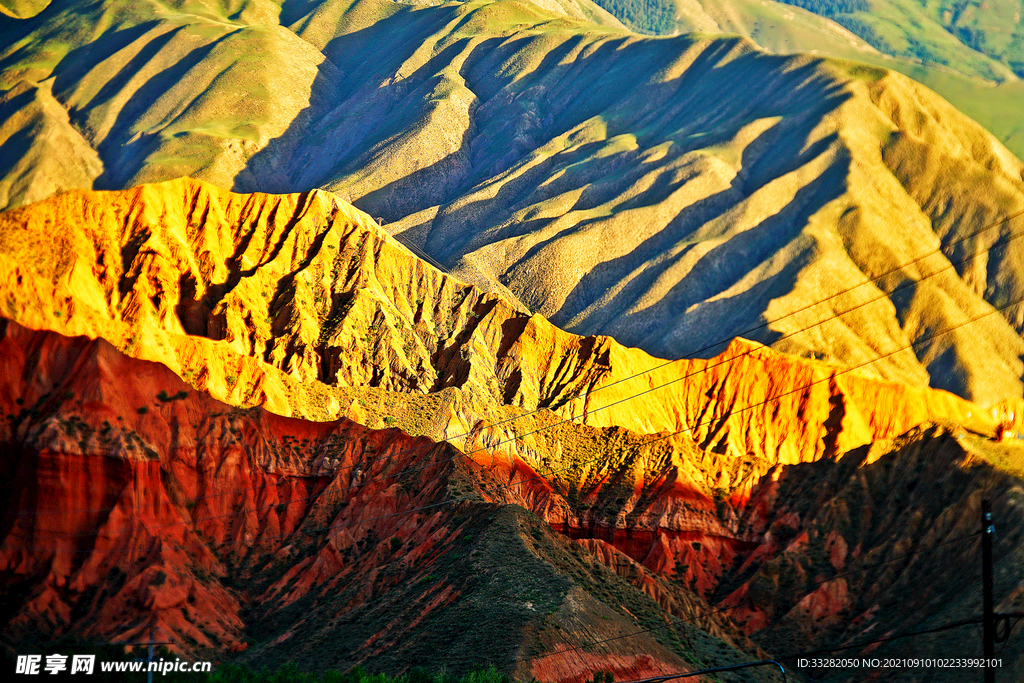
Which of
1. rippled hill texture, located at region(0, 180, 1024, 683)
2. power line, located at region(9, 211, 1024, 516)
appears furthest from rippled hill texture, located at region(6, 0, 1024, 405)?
rippled hill texture, located at region(0, 180, 1024, 683)

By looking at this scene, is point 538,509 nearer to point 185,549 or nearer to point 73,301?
point 185,549

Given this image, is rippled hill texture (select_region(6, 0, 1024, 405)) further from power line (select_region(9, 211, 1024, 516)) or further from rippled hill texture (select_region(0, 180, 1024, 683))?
rippled hill texture (select_region(0, 180, 1024, 683))

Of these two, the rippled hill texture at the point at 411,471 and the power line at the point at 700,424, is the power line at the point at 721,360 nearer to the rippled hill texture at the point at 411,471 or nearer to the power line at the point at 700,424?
the power line at the point at 700,424

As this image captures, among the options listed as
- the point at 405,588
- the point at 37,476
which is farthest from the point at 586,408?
the point at 37,476

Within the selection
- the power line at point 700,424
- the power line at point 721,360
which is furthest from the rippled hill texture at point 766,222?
the power line at point 700,424

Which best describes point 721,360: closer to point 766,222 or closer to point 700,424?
point 700,424

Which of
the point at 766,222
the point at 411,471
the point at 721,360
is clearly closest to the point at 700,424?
the point at 721,360

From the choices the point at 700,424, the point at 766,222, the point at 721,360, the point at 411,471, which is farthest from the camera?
the point at 766,222

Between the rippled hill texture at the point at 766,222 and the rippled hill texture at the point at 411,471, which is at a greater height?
the rippled hill texture at the point at 411,471
